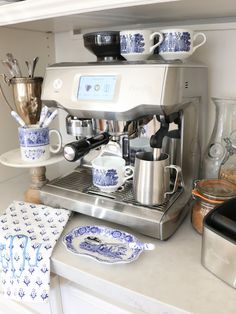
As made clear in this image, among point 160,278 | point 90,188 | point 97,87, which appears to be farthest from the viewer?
point 90,188

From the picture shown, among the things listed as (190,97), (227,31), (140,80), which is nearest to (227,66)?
(227,31)

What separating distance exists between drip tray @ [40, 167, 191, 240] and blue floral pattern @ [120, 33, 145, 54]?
0.97 ft

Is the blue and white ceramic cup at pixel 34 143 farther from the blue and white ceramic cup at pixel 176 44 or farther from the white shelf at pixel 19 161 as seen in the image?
the blue and white ceramic cup at pixel 176 44

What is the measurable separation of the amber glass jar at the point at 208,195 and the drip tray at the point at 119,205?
1.4 inches

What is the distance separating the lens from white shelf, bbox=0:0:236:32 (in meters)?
0.58

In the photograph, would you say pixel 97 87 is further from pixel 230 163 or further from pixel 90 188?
pixel 230 163

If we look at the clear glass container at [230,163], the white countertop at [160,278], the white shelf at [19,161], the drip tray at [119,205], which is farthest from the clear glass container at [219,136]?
the white shelf at [19,161]

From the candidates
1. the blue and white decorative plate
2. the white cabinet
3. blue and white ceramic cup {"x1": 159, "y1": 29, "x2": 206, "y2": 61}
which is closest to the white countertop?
the blue and white decorative plate

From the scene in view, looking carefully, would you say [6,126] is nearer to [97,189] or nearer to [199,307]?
[97,189]

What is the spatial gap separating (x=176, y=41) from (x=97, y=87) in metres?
0.18

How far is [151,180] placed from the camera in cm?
60

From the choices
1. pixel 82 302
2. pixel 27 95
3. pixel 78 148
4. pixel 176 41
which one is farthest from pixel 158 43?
pixel 82 302

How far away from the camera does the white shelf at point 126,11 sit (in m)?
0.58

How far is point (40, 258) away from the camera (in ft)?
1.81
